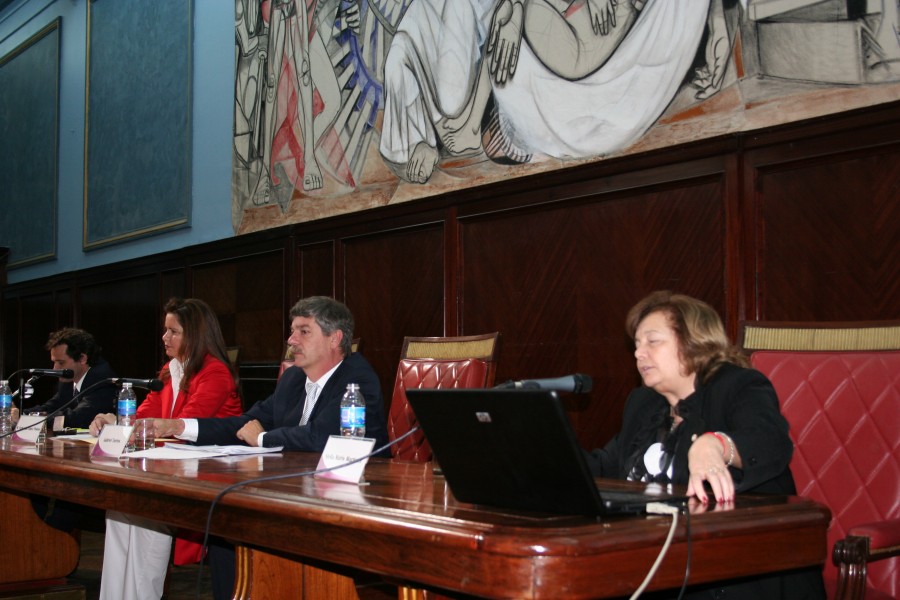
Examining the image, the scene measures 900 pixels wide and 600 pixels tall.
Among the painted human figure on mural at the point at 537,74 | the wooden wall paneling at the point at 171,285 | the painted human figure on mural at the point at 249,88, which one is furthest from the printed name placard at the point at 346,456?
the wooden wall paneling at the point at 171,285

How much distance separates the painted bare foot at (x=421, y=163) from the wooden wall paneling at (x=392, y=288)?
0.27 m

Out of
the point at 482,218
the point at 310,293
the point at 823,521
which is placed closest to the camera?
the point at 823,521

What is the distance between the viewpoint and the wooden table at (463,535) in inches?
49.8

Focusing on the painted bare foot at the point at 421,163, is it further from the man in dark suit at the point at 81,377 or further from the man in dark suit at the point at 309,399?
the man in dark suit at the point at 81,377

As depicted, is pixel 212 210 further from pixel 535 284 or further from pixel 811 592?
pixel 811 592

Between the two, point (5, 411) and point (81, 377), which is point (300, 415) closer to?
point (5, 411)

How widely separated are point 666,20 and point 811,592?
2.51 metres

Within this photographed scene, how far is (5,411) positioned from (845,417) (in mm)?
3510

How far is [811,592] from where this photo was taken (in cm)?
183

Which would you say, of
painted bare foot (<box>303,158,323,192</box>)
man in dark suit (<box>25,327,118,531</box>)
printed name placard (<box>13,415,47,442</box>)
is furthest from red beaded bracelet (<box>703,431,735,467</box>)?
painted bare foot (<box>303,158,323,192</box>)

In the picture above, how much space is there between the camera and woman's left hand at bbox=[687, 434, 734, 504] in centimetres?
164

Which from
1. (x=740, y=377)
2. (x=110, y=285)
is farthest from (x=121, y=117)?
(x=740, y=377)

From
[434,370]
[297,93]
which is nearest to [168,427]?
[434,370]

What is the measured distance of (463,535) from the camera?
4.33 feet
